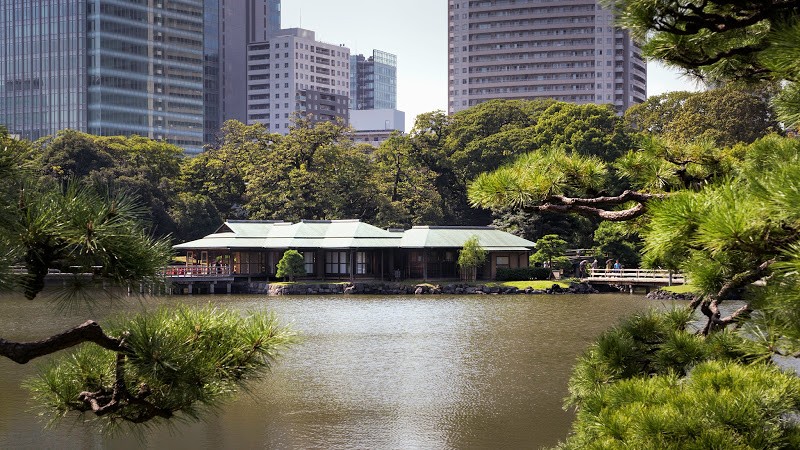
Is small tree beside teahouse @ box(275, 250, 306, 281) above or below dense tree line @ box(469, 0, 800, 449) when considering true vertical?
below

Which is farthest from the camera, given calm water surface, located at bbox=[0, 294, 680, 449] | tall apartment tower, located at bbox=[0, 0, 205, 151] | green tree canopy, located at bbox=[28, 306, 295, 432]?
tall apartment tower, located at bbox=[0, 0, 205, 151]

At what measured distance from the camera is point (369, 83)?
171 metres

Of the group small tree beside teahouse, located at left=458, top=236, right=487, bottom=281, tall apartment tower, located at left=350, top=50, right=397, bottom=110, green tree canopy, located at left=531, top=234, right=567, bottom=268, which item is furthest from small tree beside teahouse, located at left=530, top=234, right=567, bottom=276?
tall apartment tower, located at left=350, top=50, right=397, bottom=110

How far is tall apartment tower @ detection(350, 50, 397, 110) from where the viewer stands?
170 m

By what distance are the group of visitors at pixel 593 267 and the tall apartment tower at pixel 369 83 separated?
13076 centimetres

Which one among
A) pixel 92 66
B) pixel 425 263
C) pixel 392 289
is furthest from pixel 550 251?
pixel 92 66

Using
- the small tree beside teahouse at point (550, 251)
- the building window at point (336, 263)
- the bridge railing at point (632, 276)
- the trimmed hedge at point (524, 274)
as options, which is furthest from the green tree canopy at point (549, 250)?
the building window at point (336, 263)

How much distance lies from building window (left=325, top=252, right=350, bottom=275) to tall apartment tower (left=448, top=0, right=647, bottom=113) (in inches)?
2342

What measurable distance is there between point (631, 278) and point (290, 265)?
13949 millimetres

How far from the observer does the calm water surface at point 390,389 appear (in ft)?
39.6

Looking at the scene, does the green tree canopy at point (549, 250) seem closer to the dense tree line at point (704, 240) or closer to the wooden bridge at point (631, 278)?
the wooden bridge at point (631, 278)

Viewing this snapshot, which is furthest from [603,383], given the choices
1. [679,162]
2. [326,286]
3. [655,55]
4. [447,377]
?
[326,286]

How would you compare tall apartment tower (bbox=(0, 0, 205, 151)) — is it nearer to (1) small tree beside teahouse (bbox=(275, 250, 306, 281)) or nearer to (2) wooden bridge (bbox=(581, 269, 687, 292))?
(1) small tree beside teahouse (bbox=(275, 250, 306, 281))

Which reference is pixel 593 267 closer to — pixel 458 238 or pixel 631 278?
pixel 631 278
